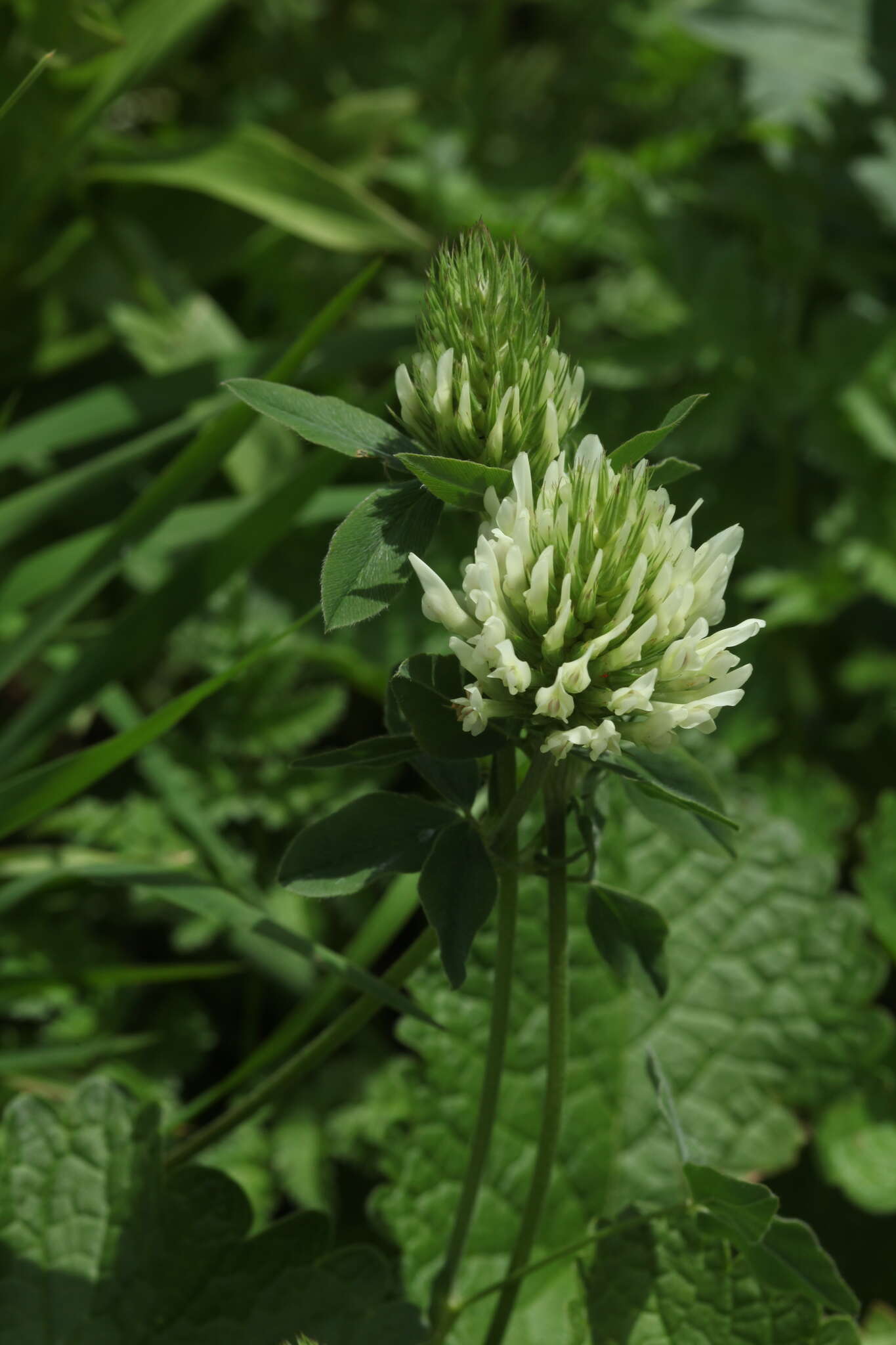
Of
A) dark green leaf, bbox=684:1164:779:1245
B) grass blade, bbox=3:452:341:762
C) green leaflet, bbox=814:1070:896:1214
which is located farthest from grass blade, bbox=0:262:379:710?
green leaflet, bbox=814:1070:896:1214

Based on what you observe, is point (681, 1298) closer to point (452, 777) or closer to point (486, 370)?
point (452, 777)

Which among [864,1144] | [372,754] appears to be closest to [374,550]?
[372,754]

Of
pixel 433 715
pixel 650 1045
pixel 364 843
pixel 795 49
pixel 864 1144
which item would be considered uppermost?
pixel 433 715

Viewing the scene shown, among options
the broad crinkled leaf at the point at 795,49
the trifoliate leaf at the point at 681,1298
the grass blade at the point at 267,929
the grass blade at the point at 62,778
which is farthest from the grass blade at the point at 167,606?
the broad crinkled leaf at the point at 795,49

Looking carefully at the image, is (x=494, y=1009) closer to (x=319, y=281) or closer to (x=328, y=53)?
(x=319, y=281)

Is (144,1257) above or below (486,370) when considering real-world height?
below

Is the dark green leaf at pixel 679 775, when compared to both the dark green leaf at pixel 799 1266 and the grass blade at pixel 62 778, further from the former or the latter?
the grass blade at pixel 62 778
